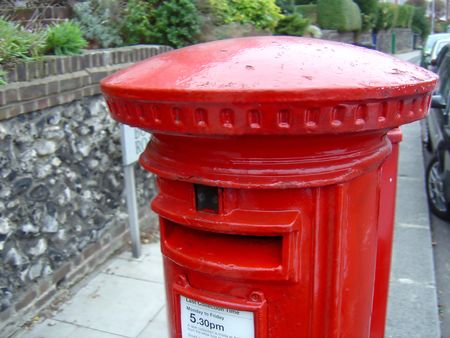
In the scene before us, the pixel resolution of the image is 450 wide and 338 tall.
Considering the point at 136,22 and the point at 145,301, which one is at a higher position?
the point at 136,22

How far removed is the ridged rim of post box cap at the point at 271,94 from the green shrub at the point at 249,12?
4.58 m

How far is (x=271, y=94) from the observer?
3.59 ft

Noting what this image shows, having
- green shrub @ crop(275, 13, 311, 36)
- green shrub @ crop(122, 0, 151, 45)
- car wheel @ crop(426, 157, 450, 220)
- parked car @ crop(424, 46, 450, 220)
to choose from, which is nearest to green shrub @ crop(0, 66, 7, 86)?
green shrub @ crop(122, 0, 151, 45)

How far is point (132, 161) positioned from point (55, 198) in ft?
2.04

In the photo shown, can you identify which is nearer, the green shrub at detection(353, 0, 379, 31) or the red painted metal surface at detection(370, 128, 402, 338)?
the red painted metal surface at detection(370, 128, 402, 338)

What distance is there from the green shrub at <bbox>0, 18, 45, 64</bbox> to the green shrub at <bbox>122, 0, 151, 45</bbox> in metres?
1.78

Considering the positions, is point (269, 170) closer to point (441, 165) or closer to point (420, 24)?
point (441, 165)

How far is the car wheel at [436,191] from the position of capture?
5.10 metres

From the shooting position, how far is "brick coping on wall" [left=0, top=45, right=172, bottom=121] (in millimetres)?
2906

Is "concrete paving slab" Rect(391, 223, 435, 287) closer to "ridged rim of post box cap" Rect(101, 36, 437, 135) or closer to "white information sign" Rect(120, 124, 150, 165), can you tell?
"white information sign" Rect(120, 124, 150, 165)

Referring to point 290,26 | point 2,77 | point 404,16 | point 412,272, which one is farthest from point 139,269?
point 404,16

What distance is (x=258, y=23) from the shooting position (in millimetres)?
6270

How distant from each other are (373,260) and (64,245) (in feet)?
8.01

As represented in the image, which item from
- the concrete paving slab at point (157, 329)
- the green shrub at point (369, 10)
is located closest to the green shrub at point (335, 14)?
the green shrub at point (369, 10)
